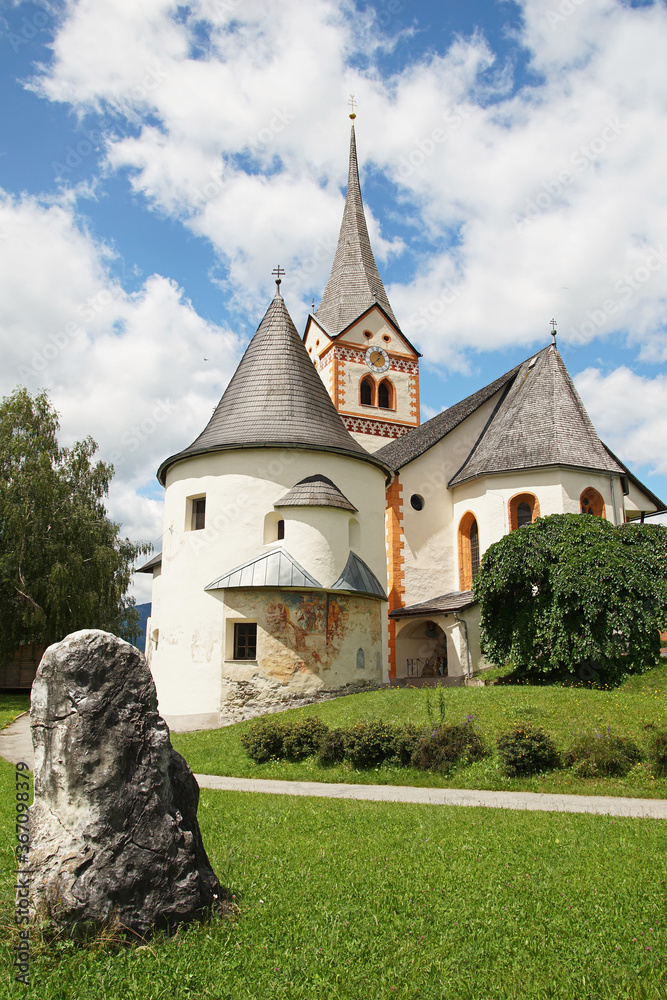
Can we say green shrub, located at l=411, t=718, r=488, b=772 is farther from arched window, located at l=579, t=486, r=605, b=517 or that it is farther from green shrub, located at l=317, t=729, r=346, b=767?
arched window, located at l=579, t=486, r=605, b=517

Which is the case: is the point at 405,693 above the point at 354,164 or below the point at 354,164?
below

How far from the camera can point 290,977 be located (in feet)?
13.6

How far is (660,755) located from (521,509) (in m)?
15.8

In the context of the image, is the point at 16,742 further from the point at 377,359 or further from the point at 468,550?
the point at 377,359

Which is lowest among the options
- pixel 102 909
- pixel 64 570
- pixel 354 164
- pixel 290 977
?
pixel 290 977

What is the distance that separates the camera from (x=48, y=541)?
2942 centimetres

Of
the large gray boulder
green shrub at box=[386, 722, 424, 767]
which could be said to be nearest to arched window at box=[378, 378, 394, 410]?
green shrub at box=[386, 722, 424, 767]

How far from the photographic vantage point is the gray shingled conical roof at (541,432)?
24.4 meters

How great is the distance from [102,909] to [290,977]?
124 cm

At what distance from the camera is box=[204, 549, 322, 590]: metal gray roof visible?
17.9 meters

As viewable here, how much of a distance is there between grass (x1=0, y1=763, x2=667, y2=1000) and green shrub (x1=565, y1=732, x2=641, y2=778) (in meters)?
3.01

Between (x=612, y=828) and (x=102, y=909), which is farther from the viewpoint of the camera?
(x=612, y=828)

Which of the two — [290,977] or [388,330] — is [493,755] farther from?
[388,330]

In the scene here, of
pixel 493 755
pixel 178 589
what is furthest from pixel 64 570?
pixel 493 755
